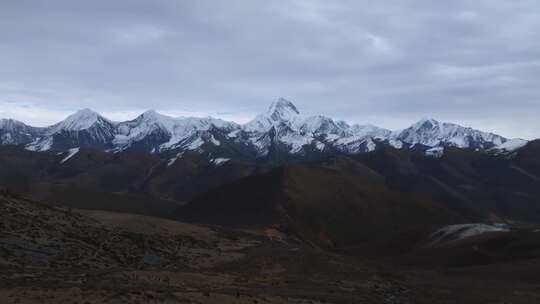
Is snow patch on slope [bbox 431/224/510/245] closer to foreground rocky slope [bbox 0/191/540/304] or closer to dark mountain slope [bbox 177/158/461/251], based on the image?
foreground rocky slope [bbox 0/191/540/304]

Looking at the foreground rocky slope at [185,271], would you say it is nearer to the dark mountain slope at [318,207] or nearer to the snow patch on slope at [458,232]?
the snow patch on slope at [458,232]

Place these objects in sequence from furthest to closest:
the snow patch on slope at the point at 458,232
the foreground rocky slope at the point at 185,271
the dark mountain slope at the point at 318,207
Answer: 1. the dark mountain slope at the point at 318,207
2. the snow patch on slope at the point at 458,232
3. the foreground rocky slope at the point at 185,271

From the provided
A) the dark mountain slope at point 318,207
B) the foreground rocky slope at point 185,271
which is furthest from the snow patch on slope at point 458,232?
the dark mountain slope at point 318,207

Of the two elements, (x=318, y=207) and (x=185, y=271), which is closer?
(x=185, y=271)

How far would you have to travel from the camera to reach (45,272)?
118 feet

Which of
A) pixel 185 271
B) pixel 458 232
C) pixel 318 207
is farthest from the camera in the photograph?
pixel 318 207

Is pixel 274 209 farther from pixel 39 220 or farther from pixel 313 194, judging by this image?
pixel 39 220

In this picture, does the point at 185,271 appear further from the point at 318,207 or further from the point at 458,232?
the point at 318,207

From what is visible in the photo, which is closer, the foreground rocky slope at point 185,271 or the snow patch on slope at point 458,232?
the foreground rocky slope at point 185,271

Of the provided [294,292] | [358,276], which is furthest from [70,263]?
[358,276]

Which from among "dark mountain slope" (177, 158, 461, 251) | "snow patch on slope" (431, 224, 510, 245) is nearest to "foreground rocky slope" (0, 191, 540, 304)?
"snow patch on slope" (431, 224, 510, 245)

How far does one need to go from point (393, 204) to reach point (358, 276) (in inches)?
4621

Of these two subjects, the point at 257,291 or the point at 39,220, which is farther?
the point at 39,220

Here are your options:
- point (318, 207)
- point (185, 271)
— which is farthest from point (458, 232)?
point (185, 271)
